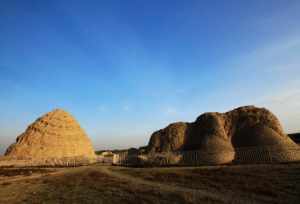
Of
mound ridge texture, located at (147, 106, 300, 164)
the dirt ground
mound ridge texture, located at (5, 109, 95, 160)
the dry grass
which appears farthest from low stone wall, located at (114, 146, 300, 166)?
mound ridge texture, located at (5, 109, 95, 160)

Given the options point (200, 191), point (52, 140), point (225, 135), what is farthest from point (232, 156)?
point (52, 140)

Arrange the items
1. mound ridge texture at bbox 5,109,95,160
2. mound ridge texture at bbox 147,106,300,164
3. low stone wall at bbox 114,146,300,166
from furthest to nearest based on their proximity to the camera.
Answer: mound ridge texture at bbox 5,109,95,160 < mound ridge texture at bbox 147,106,300,164 < low stone wall at bbox 114,146,300,166

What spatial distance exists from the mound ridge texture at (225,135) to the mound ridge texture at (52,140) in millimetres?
20675

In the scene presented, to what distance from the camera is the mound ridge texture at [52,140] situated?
150 ft

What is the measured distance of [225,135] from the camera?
2638cm

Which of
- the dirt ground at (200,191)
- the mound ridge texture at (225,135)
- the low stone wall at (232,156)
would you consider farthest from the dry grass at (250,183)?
the mound ridge texture at (225,135)

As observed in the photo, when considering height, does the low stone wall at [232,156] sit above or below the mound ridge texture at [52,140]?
below

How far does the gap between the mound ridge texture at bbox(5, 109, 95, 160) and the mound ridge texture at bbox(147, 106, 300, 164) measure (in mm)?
20675

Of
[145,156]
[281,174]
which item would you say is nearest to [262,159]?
[281,174]

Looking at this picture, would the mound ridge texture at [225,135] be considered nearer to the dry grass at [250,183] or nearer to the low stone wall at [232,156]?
the low stone wall at [232,156]

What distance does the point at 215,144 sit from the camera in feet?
81.6

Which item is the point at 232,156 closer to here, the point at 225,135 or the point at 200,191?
the point at 225,135

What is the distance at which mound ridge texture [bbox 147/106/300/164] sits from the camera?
23.7 m

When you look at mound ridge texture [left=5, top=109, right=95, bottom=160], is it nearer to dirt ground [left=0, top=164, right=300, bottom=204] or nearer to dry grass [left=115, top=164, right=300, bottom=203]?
dirt ground [left=0, top=164, right=300, bottom=204]
